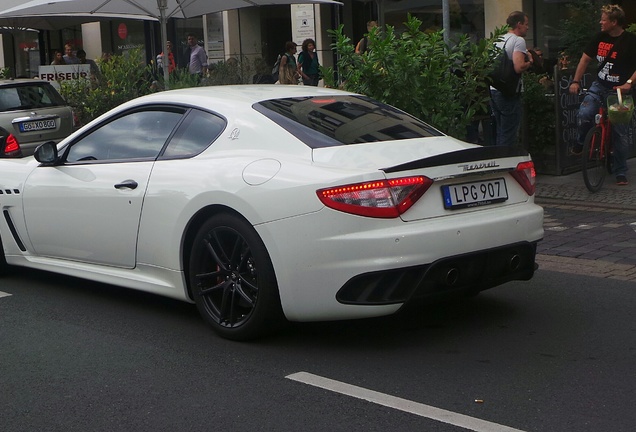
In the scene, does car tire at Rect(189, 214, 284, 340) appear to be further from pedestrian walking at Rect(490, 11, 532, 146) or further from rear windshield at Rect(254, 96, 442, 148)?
pedestrian walking at Rect(490, 11, 532, 146)

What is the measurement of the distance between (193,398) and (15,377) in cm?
106

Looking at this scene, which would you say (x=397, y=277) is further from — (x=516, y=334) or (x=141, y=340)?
(x=141, y=340)

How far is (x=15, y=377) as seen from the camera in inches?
211

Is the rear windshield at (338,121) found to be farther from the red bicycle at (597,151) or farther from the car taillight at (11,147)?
the car taillight at (11,147)

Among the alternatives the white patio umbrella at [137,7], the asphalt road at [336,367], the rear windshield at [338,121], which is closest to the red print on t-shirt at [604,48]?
the white patio umbrella at [137,7]

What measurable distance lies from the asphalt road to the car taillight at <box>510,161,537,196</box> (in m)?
0.79

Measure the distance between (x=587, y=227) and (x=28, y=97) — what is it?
334 inches

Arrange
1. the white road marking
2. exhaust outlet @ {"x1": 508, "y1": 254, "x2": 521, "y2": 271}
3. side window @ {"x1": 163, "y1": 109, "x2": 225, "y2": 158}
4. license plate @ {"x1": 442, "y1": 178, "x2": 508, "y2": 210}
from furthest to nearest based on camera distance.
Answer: side window @ {"x1": 163, "y1": 109, "x2": 225, "y2": 158}, exhaust outlet @ {"x1": 508, "y1": 254, "x2": 521, "y2": 271}, license plate @ {"x1": 442, "y1": 178, "x2": 508, "y2": 210}, the white road marking

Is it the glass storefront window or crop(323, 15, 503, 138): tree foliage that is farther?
the glass storefront window

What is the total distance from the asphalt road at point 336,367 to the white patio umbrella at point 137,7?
7040 millimetres

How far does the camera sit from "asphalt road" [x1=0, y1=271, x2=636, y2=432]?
458cm

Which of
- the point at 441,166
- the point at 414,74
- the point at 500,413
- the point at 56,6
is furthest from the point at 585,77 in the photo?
the point at 500,413

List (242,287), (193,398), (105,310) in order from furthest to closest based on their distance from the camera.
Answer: (105,310) → (242,287) → (193,398)

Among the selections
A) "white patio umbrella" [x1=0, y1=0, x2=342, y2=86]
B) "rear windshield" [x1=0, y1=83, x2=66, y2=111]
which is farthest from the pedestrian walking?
"rear windshield" [x1=0, y1=83, x2=66, y2=111]
